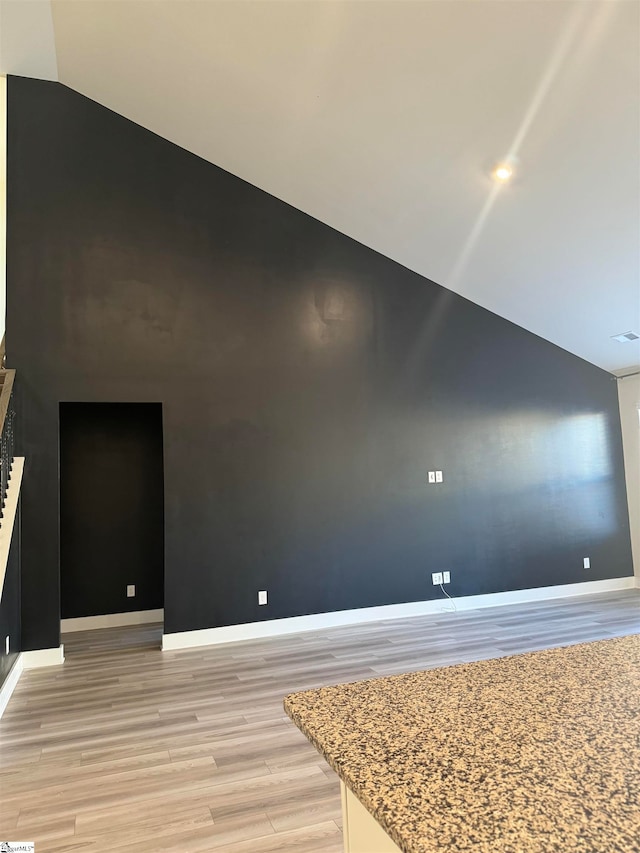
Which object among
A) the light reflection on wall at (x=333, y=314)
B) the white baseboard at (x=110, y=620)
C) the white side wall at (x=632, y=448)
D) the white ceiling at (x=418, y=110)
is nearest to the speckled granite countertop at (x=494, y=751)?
the white ceiling at (x=418, y=110)

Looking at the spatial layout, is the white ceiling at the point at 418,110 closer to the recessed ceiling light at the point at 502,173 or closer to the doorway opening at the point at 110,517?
the recessed ceiling light at the point at 502,173

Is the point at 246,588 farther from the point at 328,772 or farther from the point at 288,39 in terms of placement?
the point at 288,39

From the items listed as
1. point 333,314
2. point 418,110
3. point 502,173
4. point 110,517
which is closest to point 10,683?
point 110,517

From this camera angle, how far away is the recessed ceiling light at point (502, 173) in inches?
177

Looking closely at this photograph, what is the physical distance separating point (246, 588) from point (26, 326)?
2983 millimetres

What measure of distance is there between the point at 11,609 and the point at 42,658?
647 millimetres

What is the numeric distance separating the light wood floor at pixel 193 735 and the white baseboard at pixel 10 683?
0.05 metres

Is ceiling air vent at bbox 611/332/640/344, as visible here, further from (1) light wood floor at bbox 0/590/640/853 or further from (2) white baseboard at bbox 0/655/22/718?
(2) white baseboard at bbox 0/655/22/718

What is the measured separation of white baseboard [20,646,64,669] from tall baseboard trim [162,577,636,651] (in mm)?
821

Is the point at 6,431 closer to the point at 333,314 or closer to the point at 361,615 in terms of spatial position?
the point at 333,314

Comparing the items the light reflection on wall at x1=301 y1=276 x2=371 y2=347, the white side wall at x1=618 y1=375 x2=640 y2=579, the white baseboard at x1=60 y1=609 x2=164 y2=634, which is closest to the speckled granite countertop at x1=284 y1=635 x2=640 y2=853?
the light reflection on wall at x1=301 y1=276 x2=371 y2=347

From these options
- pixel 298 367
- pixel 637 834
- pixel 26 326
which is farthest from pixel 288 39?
pixel 637 834

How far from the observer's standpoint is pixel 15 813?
232 centimetres

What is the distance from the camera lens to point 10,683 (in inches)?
151
